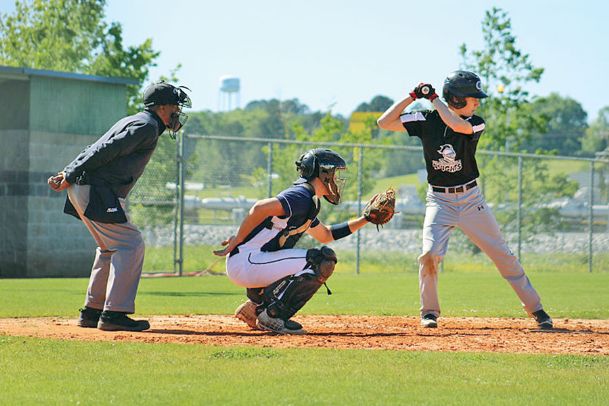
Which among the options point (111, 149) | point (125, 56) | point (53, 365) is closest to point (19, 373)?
point (53, 365)

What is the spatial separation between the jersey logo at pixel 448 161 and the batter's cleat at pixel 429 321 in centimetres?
135

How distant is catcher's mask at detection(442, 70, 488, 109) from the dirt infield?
82.8 inches

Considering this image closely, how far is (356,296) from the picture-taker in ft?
49.2

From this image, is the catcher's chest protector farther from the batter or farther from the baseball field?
the batter

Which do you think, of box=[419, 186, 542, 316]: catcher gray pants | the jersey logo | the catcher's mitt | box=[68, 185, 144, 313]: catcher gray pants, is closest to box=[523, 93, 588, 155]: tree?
box=[419, 186, 542, 316]: catcher gray pants

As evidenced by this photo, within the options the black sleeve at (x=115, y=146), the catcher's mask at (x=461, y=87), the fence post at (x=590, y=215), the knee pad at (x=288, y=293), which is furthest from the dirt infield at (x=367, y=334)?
the fence post at (x=590, y=215)

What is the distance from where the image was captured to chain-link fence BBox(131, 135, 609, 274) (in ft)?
69.1

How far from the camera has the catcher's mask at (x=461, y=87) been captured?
9898mm

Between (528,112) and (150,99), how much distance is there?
2566cm

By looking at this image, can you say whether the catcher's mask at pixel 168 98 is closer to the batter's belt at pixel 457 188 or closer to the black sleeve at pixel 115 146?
the black sleeve at pixel 115 146

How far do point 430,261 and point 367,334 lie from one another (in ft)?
3.31

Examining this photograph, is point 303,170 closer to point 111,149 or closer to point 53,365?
point 111,149

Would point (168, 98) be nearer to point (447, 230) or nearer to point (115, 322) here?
point (115, 322)

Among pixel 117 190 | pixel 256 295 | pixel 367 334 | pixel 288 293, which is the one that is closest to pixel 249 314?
pixel 256 295
